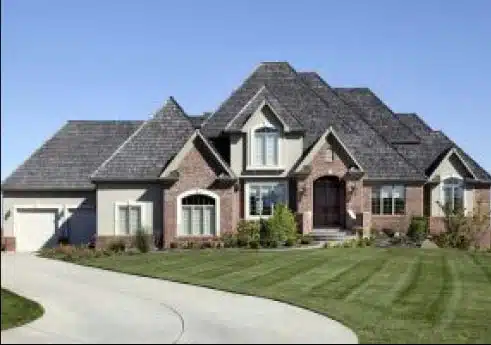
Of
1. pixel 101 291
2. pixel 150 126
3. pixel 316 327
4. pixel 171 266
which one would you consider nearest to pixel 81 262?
pixel 171 266

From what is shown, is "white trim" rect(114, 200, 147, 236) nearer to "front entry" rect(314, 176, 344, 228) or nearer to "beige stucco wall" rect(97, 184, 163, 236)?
"beige stucco wall" rect(97, 184, 163, 236)

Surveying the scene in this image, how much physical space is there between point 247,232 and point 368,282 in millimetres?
14869

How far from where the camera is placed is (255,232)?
35750mm

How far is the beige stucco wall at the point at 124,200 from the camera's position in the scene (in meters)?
37.5

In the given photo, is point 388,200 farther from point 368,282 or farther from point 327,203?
point 368,282

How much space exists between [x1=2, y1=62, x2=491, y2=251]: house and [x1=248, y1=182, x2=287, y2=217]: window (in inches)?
2.1

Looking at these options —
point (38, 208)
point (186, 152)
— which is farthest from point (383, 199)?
point (38, 208)

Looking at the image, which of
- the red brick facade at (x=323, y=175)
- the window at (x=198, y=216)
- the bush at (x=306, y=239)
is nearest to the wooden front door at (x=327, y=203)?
the red brick facade at (x=323, y=175)

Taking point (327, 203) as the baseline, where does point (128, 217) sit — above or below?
below

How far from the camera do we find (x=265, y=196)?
3866 centimetres

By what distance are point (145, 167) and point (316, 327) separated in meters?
24.8

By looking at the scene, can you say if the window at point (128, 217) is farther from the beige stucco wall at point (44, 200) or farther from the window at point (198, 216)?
the beige stucco wall at point (44, 200)

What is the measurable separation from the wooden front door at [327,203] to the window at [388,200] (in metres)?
2.52

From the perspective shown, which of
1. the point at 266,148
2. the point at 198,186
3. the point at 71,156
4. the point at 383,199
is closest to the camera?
the point at 198,186
